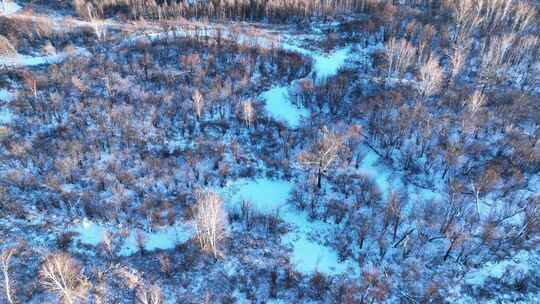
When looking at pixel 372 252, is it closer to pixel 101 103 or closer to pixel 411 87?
pixel 411 87

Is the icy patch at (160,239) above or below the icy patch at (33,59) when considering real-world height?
below

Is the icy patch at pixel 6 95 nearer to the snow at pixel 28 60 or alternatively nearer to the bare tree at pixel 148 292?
the snow at pixel 28 60

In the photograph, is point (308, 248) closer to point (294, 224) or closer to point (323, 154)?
point (294, 224)

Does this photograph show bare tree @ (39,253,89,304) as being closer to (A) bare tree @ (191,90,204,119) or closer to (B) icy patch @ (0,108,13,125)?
(A) bare tree @ (191,90,204,119)


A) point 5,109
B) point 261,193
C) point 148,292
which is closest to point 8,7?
point 5,109

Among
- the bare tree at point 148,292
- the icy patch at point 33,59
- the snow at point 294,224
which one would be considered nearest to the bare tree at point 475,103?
the snow at point 294,224

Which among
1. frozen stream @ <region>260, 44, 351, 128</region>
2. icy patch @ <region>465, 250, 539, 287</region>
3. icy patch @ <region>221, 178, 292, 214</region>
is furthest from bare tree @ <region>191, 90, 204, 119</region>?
icy patch @ <region>465, 250, 539, 287</region>

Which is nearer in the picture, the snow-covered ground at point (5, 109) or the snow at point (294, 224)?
the snow at point (294, 224)
